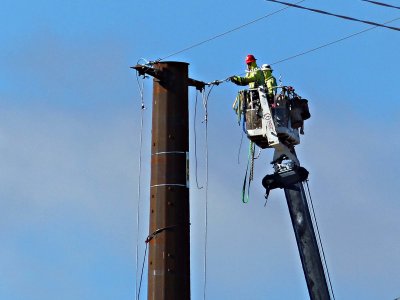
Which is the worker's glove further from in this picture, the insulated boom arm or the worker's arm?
the insulated boom arm

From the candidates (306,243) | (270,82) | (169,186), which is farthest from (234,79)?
(306,243)

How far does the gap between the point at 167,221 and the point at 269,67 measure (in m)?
5.41

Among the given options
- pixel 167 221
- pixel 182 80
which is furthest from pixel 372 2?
pixel 167 221

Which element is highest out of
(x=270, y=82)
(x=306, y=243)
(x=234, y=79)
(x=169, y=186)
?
(x=270, y=82)

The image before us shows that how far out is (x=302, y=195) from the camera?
81.7ft

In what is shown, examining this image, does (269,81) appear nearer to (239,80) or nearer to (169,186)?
(239,80)

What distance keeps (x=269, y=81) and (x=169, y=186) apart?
15.2 ft

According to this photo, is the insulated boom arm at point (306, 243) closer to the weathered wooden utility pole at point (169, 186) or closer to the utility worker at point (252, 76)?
the utility worker at point (252, 76)

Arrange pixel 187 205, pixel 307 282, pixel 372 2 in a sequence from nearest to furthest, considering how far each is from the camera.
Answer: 1. pixel 372 2
2. pixel 187 205
3. pixel 307 282

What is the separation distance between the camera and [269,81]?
967 inches

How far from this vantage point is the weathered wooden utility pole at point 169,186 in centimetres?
2094

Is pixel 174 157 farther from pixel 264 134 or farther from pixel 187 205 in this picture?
pixel 264 134

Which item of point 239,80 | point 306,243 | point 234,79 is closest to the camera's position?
point 234,79

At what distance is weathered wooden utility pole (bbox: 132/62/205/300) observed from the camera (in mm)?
20938
